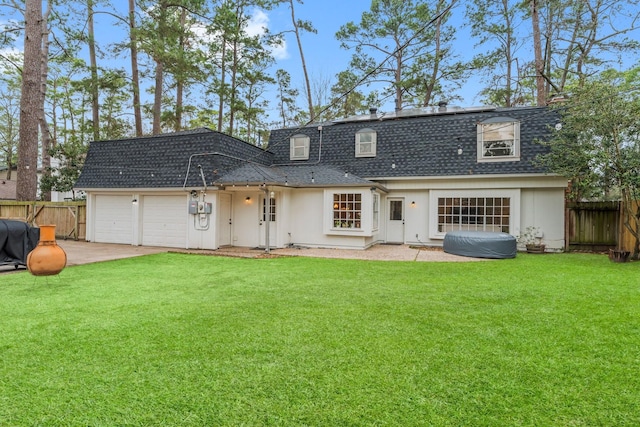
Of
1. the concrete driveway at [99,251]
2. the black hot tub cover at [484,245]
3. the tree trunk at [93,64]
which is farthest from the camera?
the tree trunk at [93,64]

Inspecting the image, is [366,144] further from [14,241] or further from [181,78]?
[14,241]

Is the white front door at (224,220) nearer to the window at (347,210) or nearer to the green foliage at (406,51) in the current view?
the window at (347,210)

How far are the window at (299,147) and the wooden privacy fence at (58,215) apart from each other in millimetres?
8379

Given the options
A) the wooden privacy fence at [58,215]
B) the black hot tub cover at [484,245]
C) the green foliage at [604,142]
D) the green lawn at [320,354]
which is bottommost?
the green lawn at [320,354]

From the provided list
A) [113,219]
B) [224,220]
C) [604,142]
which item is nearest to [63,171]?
[113,219]

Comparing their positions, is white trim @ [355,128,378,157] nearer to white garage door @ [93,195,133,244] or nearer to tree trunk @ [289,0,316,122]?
tree trunk @ [289,0,316,122]

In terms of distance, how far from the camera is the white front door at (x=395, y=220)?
12125 millimetres

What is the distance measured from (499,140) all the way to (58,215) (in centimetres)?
1666

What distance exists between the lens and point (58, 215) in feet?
43.0

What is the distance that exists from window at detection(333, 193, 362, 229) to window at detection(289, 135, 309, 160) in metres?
3.50

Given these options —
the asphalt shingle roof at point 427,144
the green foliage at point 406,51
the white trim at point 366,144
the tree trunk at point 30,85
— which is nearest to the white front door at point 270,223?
the asphalt shingle roof at point 427,144

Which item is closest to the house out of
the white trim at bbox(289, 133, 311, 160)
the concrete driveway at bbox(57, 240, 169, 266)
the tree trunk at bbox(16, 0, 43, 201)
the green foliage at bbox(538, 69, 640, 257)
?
the concrete driveway at bbox(57, 240, 169, 266)

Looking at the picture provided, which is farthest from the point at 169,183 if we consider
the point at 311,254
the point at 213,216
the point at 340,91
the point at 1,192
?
the point at 1,192

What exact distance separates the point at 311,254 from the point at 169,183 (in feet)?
17.9
